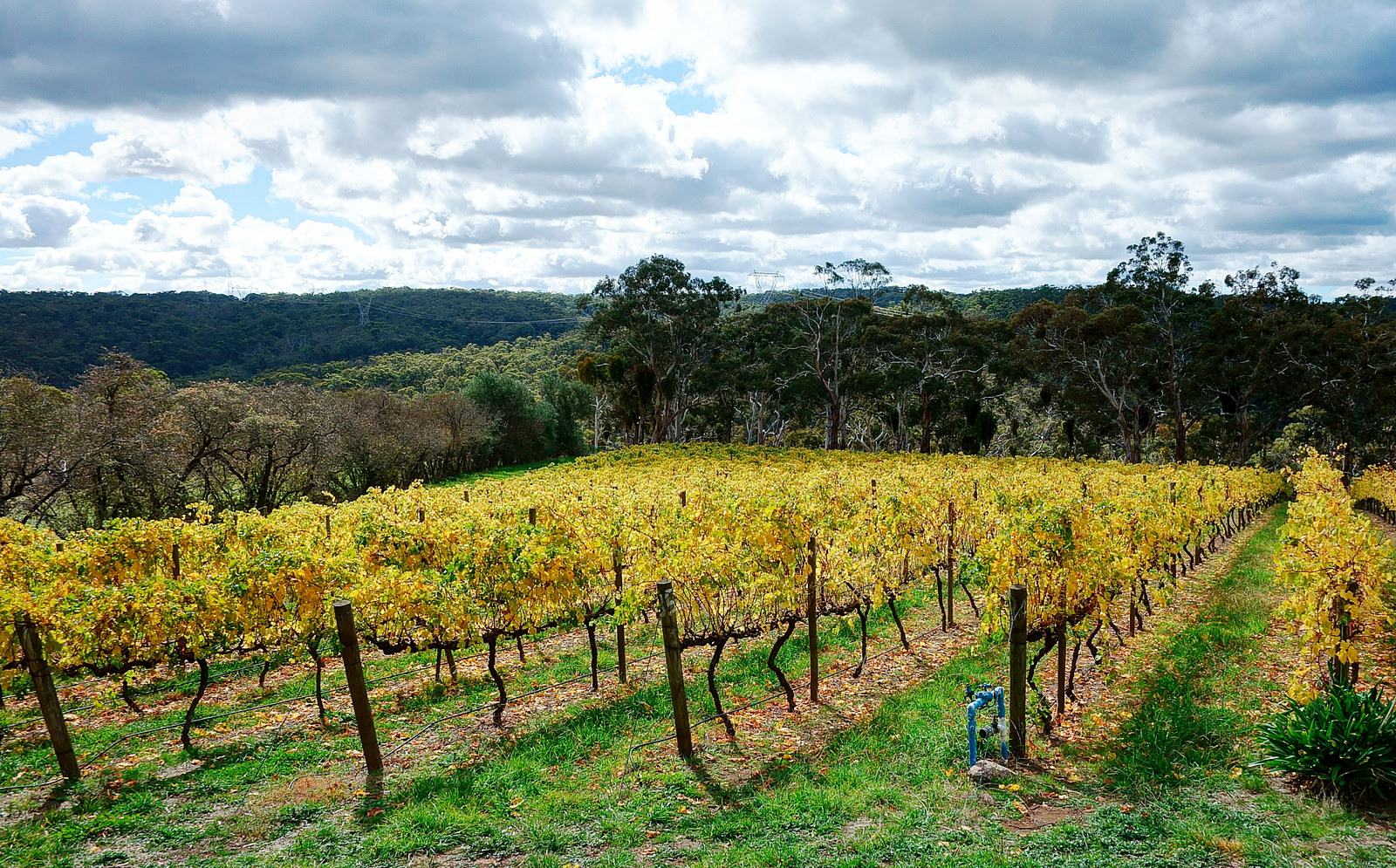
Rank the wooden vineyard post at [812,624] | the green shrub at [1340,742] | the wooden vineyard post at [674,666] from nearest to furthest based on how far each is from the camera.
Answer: the green shrub at [1340,742]
the wooden vineyard post at [674,666]
the wooden vineyard post at [812,624]

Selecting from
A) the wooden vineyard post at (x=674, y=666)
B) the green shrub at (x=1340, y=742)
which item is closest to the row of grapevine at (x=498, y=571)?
the wooden vineyard post at (x=674, y=666)

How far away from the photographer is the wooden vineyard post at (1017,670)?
7.12 m

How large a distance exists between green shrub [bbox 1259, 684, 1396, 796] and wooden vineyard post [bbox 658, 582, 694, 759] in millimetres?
5452

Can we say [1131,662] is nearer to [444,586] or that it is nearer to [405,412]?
[444,586]

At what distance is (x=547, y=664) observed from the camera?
11.2 metres

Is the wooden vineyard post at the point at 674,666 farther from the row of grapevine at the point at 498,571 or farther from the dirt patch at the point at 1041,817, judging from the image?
the dirt patch at the point at 1041,817

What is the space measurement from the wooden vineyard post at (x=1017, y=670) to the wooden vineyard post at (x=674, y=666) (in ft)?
11.0

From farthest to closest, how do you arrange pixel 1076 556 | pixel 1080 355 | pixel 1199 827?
pixel 1080 355 < pixel 1076 556 < pixel 1199 827

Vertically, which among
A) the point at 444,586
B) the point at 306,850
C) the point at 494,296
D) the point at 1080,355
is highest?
the point at 494,296

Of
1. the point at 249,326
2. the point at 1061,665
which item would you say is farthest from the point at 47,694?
the point at 249,326

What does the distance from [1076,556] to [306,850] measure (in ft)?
26.8

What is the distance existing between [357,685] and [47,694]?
309 cm

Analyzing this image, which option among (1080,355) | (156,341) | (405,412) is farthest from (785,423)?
(156,341)

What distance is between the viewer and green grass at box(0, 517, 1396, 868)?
18.0ft
